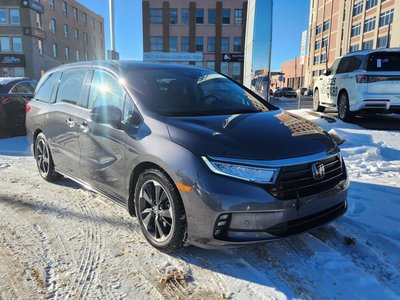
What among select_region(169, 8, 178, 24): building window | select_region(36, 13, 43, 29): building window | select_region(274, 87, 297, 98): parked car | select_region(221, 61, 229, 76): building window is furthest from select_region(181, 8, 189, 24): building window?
select_region(36, 13, 43, 29): building window

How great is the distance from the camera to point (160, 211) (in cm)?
318

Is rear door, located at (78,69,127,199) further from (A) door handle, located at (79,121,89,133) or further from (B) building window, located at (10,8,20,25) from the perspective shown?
(B) building window, located at (10,8,20,25)

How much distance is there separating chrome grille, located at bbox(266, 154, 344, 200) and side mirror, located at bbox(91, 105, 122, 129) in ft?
5.40

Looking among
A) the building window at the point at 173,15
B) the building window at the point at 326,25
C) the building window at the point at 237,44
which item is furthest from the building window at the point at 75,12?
the building window at the point at 326,25

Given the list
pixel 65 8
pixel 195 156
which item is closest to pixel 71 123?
pixel 195 156

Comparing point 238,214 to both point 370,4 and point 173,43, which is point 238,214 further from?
point 370,4

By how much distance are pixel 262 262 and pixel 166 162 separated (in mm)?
1175

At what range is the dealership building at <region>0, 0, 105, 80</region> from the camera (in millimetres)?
40844

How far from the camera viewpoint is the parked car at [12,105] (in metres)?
9.09

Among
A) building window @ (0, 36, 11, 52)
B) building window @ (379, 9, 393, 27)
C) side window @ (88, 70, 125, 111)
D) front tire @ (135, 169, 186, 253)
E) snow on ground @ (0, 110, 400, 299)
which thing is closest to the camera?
snow on ground @ (0, 110, 400, 299)

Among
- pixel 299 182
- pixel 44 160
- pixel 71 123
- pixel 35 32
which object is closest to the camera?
pixel 299 182

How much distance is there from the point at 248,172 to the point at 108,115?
162cm

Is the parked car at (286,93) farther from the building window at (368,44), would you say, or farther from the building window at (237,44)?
the building window at (368,44)

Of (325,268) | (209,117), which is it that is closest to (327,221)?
(325,268)
